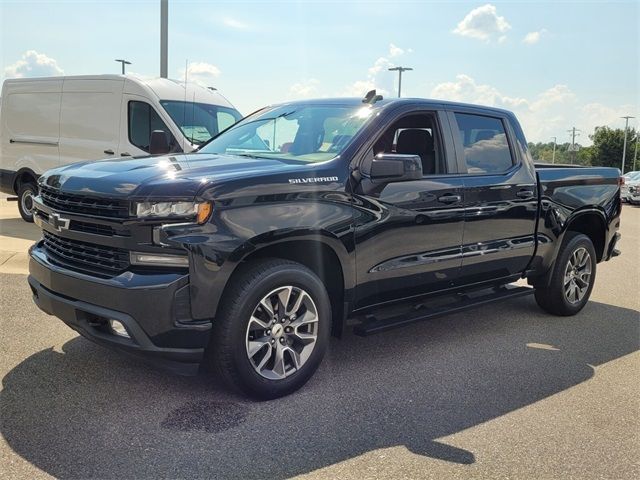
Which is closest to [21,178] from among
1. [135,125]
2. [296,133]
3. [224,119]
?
[135,125]

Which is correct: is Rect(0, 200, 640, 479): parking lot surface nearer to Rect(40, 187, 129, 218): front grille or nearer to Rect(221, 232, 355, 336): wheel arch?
Rect(221, 232, 355, 336): wheel arch

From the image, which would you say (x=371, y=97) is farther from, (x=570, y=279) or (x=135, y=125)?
(x=135, y=125)

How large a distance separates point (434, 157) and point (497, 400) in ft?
6.37

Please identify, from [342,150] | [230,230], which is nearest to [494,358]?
[342,150]

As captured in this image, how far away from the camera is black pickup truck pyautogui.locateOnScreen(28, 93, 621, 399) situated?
3.38 meters

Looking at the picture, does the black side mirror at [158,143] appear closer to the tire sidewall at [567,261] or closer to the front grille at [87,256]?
the front grille at [87,256]

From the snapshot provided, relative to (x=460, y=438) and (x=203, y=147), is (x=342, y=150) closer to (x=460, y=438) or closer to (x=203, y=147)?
(x=203, y=147)

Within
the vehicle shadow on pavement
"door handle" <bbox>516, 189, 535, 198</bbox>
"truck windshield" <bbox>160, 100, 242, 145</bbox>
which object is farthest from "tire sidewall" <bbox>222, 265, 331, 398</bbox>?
"truck windshield" <bbox>160, 100, 242, 145</bbox>

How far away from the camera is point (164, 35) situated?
11.8 m

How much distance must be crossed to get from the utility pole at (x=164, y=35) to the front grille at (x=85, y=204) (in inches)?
338

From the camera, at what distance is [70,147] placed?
11117 millimetres

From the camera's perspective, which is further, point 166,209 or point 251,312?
point 251,312

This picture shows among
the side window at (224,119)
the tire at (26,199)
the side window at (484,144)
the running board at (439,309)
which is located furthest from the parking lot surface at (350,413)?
the tire at (26,199)

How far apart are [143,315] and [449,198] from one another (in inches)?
98.4
